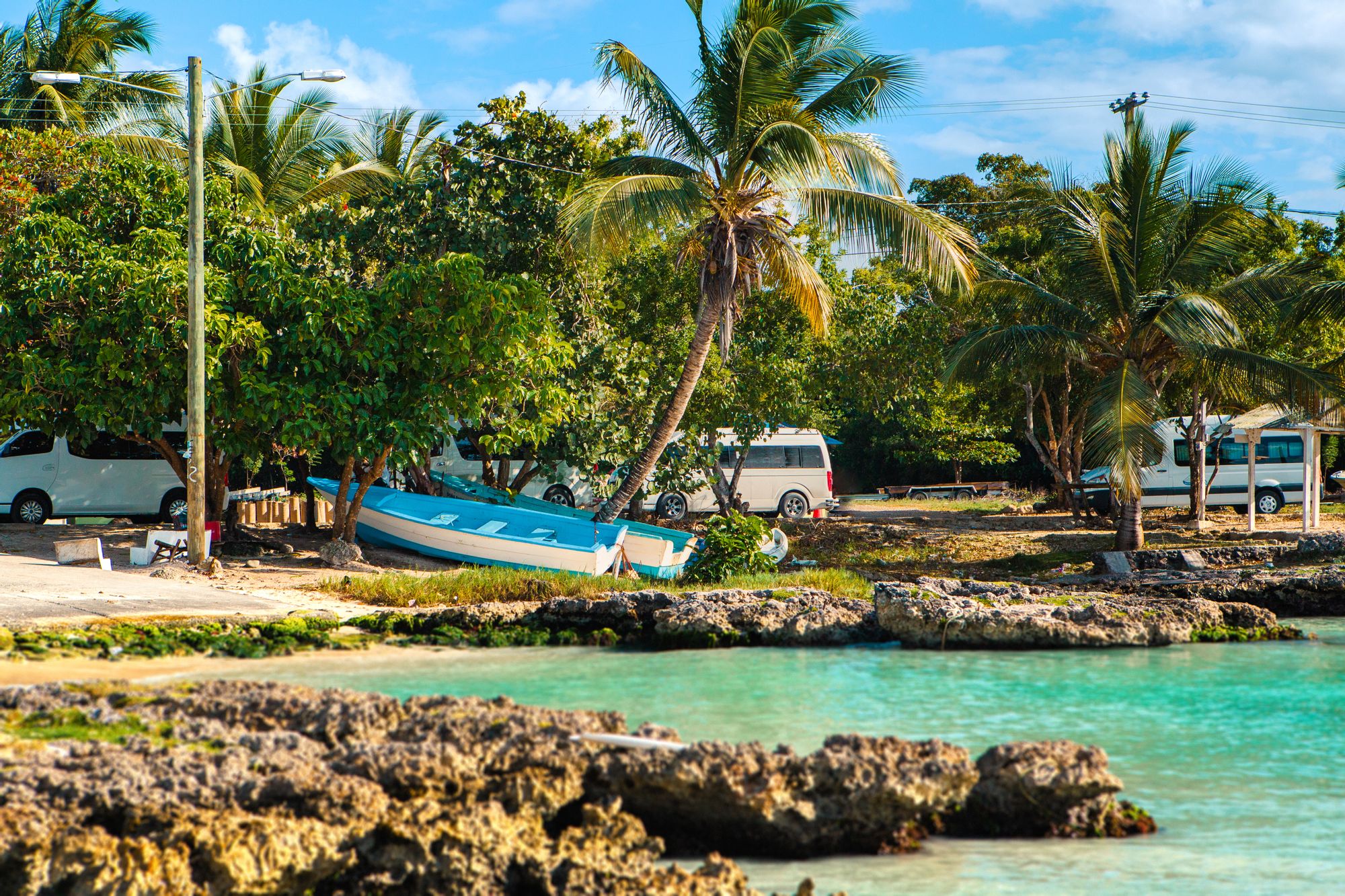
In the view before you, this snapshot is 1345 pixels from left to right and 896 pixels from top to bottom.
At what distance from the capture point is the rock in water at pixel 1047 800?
18.7 ft

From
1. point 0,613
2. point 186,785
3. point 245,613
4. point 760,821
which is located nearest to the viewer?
point 186,785

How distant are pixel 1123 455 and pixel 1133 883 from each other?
1268 centimetres

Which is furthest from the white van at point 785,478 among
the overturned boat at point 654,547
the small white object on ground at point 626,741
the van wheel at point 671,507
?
the small white object on ground at point 626,741

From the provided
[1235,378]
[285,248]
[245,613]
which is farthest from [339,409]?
[1235,378]

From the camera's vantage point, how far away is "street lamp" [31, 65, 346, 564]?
45.8 ft

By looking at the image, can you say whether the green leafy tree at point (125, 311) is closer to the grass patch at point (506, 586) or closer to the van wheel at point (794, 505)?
the grass patch at point (506, 586)

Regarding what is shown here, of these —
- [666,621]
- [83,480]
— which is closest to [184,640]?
[666,621]

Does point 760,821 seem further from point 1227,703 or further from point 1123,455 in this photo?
point 1123,455

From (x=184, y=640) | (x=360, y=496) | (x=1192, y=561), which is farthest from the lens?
(x=1192, y=561)

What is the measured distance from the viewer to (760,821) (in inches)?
213

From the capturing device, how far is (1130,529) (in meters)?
19.0

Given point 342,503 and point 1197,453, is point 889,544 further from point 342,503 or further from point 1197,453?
point 342,503

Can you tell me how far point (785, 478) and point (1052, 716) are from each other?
17202 millimetres

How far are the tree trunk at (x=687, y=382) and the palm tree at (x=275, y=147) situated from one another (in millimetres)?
9317
